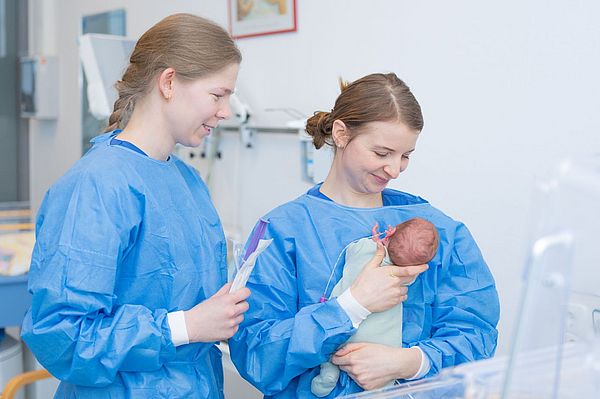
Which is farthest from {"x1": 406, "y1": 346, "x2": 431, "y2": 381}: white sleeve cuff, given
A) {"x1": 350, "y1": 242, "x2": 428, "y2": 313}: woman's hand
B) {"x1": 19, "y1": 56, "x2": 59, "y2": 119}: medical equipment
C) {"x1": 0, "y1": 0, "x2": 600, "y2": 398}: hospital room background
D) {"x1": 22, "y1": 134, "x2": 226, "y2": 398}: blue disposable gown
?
{"x1": 19, "y1": 56, "x2": 59, "y2": 119}: medical equipment

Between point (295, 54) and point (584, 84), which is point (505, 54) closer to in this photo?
point (584, 84)

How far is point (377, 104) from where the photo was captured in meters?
1.44

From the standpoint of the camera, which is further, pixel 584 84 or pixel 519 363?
pixel 584 84

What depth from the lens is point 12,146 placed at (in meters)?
4.50

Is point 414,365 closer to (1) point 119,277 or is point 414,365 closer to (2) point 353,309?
(2) point 353,309

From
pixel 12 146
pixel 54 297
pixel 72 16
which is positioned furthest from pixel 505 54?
pixel 12 146

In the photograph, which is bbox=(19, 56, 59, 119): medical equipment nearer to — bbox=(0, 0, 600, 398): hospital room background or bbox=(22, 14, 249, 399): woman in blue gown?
bbox=(0, 0, 600, 398): hospital room background

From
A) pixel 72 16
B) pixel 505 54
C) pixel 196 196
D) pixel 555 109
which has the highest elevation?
pixel 72 16

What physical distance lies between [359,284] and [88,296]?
1.51ft

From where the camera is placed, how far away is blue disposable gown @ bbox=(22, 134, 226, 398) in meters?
1.26

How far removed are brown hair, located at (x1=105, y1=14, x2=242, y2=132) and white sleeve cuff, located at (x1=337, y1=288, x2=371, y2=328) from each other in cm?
48

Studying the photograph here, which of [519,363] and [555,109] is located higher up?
[555,109]

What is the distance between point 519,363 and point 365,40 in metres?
1.63

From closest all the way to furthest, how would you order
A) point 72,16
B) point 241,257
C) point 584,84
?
point 241,257, point 584,84, point 72,16
